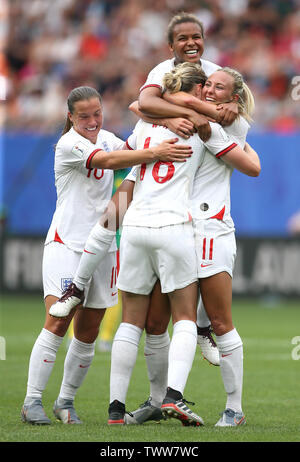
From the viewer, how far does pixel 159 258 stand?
521cm

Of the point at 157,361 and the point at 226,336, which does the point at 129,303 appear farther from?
the point at 226,336

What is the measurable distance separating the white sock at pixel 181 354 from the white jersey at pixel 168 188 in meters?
0.62

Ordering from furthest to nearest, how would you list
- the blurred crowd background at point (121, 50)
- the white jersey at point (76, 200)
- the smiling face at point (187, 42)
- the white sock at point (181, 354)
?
the blurred crowd background at point (121, 50) → the smiling face at point (187, 42) → the white jersey at point (76, 200) → the white sock at point (181, 354)

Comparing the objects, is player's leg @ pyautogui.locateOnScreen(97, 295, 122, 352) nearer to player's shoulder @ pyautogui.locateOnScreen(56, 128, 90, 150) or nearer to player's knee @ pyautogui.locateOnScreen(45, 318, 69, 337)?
player's knee @ pyautogui.locateOnScreen(45, 318, 69, 337)

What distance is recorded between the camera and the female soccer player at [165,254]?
5.16 m

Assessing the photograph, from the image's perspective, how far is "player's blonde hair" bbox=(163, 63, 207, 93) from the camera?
534cm

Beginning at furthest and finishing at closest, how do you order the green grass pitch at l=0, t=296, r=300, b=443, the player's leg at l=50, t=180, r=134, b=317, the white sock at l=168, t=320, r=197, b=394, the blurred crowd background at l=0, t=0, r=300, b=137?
the blurred crowd background at l=0, t=0, r=300, b=137, the player's leg at l=50, t=180, r=134, b=317, the white sock at l=168, t=320, r=197, b=394, the green grass pitch at l=0, t=296, r=300, b=443

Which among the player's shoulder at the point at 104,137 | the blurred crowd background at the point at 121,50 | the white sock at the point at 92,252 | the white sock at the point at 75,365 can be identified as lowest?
the white sock at the point at 75,365

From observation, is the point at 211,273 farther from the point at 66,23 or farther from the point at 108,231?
the point at 66,23

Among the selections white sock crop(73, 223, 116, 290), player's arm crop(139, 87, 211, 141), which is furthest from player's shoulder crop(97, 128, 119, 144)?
white sock crop(73, 223, 116, 290)

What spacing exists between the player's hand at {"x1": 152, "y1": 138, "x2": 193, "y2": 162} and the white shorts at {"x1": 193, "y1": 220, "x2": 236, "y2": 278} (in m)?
0.40

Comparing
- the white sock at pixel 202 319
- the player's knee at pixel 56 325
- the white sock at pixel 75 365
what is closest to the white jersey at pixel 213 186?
the white sock at pixel 202 319

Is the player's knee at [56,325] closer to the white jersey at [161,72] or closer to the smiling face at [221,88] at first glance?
the white jersey at [161,72]

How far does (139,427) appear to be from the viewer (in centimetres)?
529
